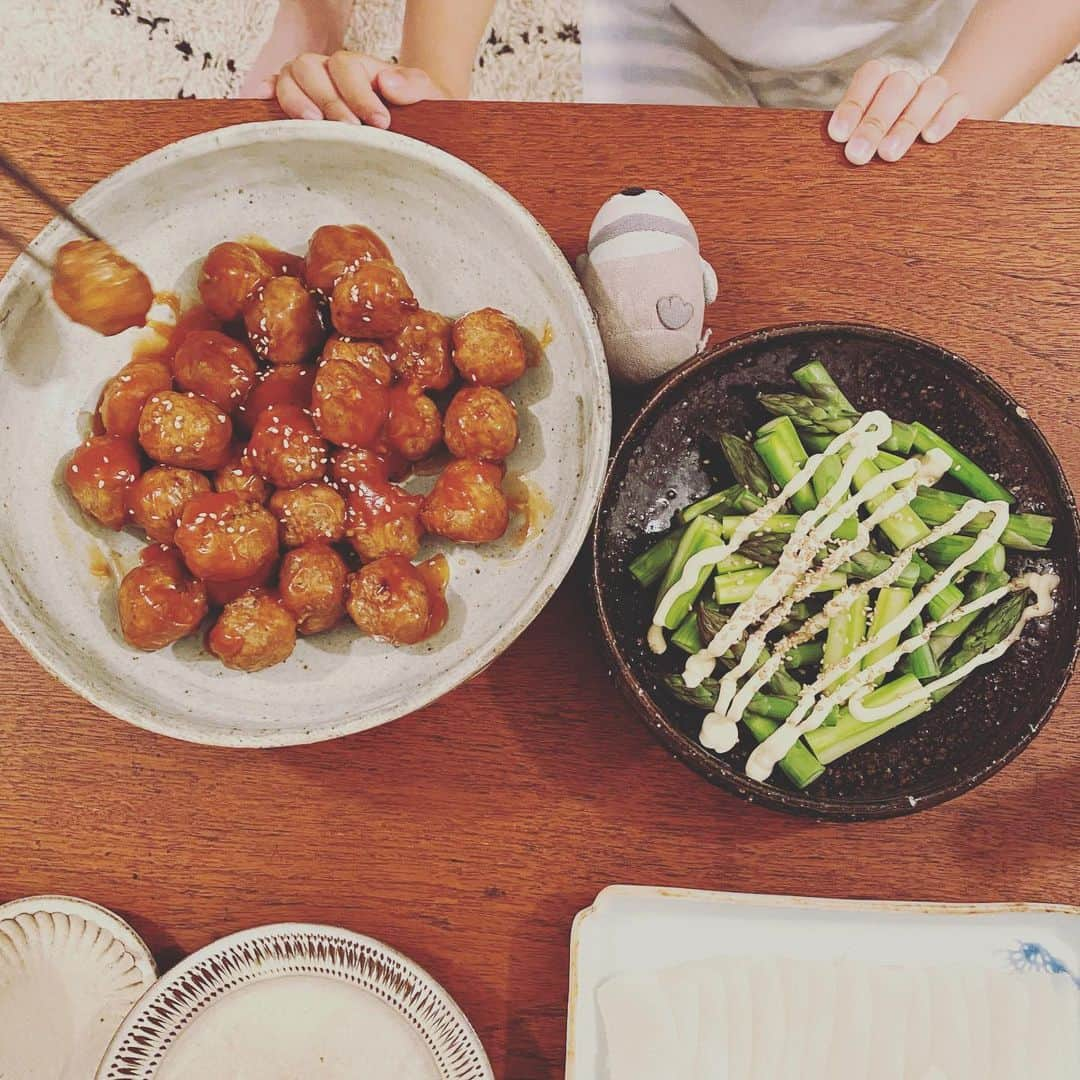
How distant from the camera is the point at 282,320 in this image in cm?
135

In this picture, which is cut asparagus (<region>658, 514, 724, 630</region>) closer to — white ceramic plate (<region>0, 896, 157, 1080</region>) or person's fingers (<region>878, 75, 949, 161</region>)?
person's fingers (<region>878, 75, 949, 161</region>)

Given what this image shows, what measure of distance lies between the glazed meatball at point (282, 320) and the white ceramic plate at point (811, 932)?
91 centimetres

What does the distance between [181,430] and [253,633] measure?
29cm

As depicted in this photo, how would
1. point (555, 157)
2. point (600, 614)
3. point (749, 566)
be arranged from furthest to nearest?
point (555, 157) → point (749, 566) → point (600, 614)

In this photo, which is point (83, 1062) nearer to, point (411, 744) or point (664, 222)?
point (411, 744)

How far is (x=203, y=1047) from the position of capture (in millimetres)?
1366

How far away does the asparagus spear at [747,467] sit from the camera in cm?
143

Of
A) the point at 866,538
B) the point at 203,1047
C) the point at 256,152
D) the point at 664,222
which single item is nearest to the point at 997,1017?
the point at 866,538

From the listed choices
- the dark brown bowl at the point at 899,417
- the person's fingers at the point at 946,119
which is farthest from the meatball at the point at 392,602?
the person's fingers at the point at 946,119

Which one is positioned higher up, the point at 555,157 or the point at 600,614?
the point at 555,157

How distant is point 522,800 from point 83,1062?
757 millimetres

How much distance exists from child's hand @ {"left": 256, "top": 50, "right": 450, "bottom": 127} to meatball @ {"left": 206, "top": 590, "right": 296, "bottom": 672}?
82 centimetres

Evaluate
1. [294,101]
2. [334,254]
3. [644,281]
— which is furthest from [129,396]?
[644,281]

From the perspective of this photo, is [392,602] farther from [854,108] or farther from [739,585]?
[854,108]
